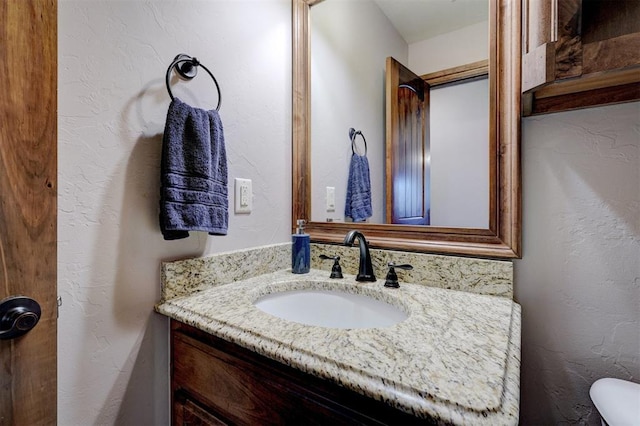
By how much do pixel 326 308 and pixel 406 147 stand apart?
63 centimetres

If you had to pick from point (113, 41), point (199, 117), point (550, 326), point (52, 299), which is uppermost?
point (113, 41)

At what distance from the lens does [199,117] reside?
0.82m

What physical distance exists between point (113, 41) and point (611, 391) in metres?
1.37

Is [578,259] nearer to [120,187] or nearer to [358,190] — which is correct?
[358,190]

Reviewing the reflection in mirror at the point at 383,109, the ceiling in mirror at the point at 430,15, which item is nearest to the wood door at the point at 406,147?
the reflection in mirror at the point at 383,109

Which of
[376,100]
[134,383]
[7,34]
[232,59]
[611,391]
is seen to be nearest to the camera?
[7,34]

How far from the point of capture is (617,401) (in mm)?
604

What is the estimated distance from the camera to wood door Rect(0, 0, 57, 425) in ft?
1.68

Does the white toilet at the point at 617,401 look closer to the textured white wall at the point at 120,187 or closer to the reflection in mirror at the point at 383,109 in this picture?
the reflection in mirror at the point at 383,109

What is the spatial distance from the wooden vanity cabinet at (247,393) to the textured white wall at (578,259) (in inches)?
23.7

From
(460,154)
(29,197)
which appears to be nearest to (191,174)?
(29,197)

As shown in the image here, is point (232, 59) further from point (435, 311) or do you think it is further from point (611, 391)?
point (611, 391)

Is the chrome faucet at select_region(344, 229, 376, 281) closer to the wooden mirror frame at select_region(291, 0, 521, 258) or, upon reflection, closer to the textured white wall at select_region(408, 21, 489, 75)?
the wooden mirror frame at select_region(291, 0, 521, 258)

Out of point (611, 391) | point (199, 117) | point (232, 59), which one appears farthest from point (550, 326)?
point (232, 59)
